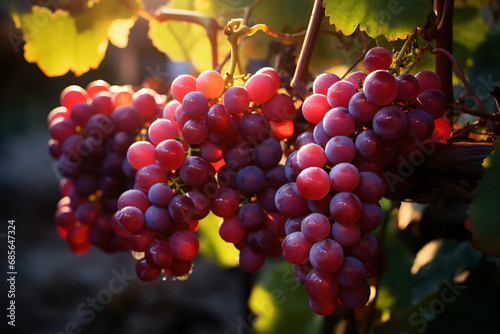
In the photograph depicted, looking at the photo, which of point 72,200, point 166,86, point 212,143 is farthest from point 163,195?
point 166,86

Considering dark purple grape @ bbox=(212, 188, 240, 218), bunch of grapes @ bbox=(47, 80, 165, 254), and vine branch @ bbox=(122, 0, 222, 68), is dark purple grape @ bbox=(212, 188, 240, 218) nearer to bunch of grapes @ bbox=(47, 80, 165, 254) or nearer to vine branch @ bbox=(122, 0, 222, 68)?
bunch of grapes @ bbox=(47, 80, 165, 254)

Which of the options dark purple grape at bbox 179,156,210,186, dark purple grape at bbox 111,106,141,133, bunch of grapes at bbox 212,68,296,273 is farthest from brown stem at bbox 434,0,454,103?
dark purple grape at bbox 111,106,141,133

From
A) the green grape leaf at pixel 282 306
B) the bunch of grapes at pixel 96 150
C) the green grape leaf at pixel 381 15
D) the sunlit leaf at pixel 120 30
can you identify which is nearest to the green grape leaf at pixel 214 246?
the green grape leaf at pixel 282 306

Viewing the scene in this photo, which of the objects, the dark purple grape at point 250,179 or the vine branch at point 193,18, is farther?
the vine branch at point 193,18

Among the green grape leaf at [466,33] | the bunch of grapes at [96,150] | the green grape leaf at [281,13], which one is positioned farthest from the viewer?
the green grape leaf at [281,13]

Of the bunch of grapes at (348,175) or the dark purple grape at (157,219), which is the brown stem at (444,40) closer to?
the bunch of grapes at (348,175)

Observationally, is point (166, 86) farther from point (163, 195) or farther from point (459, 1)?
point (459, 1)

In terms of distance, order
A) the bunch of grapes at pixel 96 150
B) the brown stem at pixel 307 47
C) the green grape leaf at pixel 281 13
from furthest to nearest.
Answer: the green grape leaf at pixel 281 13
the bunch of grapes at pixel 96 150
the brown stem at pixel 307 47
